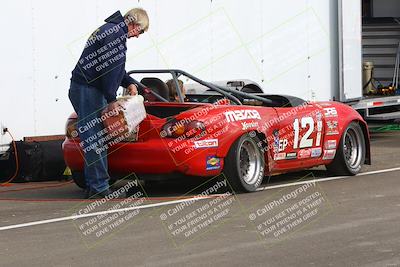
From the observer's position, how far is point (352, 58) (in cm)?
1691

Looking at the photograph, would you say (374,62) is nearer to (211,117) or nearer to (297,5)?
(297,5)

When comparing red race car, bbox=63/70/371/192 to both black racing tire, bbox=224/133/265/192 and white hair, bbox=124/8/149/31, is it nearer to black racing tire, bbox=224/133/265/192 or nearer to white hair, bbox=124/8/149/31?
black racing tire, bbox=224/133/265/192

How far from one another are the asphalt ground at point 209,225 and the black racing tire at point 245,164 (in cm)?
14

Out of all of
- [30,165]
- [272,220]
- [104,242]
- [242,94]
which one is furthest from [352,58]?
[104,242]

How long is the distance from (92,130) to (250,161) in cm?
174

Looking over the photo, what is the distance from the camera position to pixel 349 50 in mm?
16797

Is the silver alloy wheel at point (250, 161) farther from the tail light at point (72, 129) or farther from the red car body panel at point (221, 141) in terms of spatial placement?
the tail light at point (72, 129)

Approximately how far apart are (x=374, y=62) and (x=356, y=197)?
446 inches

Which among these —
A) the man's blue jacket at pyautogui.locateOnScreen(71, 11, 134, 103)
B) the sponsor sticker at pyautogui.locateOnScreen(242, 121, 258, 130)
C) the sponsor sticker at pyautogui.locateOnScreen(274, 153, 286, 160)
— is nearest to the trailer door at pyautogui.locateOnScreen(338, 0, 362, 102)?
the sponsor sticker at pyautogui.locateOnScreen(274, 153, 286, 160)

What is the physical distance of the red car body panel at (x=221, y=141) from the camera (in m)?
9.48

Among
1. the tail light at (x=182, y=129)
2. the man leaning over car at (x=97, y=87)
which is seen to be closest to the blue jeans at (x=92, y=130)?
the man leaning over car at (x=97, y=87)

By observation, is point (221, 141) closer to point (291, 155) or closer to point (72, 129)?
point (291, 155)

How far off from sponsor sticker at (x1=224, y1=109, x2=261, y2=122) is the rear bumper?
0.41 meters

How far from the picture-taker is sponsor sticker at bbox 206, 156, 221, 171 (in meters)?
9.59
